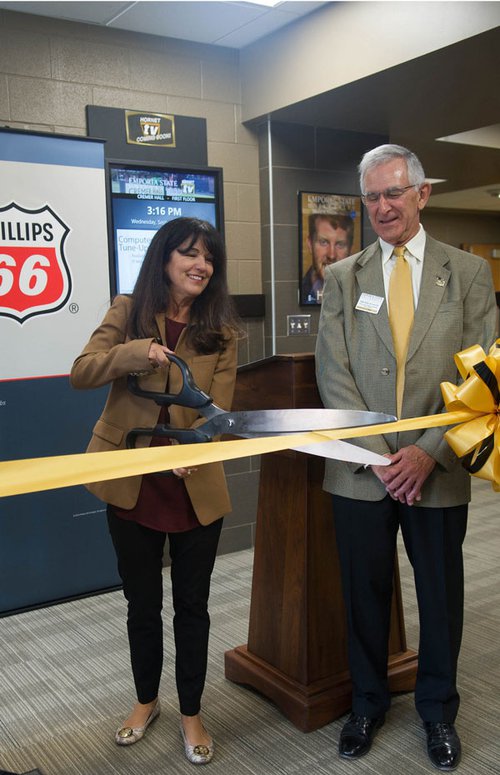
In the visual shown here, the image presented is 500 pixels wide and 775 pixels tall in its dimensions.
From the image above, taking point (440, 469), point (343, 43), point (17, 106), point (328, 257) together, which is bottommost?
point (440, 469)

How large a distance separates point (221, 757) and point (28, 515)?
174 cm

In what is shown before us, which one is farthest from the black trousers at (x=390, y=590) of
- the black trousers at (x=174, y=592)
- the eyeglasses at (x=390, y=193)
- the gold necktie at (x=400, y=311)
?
the eyeglasses at (x=390, y=193)

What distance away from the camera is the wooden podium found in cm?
250

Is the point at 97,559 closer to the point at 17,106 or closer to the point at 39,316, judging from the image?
the point at 39,316

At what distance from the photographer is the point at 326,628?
2570 mm

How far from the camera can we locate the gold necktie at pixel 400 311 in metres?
2.24

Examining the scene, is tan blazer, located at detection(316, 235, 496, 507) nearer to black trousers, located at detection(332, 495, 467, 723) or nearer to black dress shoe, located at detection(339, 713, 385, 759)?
black trousers, located at detection(332, 495, 467, 723)

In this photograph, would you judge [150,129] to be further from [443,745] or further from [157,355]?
[443,745]

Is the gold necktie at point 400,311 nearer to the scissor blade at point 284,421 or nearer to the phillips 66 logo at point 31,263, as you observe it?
the scissor blade at point 284,421

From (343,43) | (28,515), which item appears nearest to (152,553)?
(28,515)

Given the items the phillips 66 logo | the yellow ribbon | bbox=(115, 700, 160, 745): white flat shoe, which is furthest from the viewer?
the phillips 66 logo

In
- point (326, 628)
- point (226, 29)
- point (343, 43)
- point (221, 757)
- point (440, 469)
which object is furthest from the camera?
point (226, 29)

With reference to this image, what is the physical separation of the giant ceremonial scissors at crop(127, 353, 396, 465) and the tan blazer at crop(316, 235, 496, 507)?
325mm

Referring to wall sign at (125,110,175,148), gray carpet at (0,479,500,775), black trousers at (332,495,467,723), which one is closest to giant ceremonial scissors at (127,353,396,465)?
black trousers at (332,495,467,723)
